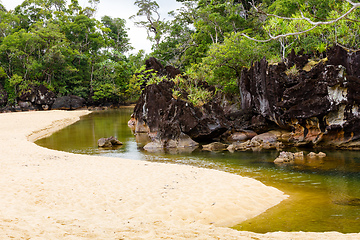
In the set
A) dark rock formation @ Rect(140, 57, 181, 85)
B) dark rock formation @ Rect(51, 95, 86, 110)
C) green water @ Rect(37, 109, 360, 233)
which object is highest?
dark rock formation @ Rect(140, 57, 181, 85)

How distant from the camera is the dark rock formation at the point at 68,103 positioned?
179ft

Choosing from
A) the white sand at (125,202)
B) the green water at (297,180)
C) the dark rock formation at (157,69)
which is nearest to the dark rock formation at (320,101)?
the green water at (297,180)

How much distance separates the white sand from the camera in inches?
202

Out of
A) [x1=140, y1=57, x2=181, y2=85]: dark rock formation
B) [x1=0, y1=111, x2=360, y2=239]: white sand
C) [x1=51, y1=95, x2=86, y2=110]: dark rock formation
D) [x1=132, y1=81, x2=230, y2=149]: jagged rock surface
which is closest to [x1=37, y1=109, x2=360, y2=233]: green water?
[x1=0, y1=111, x2=360, y2=239]: white sand

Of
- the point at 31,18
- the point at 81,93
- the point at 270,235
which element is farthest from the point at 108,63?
the point at 270,235

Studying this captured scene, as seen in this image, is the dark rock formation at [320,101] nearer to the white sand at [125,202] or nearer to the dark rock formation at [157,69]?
the white sand at [125,202]

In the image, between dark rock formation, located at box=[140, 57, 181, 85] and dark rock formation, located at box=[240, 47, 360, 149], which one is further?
dark rock formation, located at box=[140, 57, 181, 85]

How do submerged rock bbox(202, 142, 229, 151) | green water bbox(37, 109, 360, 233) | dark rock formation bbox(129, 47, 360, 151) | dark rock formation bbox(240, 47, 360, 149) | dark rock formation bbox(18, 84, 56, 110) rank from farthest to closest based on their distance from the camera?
1. dark rock formation bbox(18, 84, 56, 110)
2. submerged rock bbox(202, 142, 229, 151)
3. dark rock formation bbox(129, 47, 360, 151)
4. dark rock formation bbox(240, 47, 360, 149)
5. green water bbox(37, 109, 360, 233)

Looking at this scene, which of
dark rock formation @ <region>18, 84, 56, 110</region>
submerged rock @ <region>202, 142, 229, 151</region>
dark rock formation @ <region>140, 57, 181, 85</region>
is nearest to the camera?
submerged rock @ <region>202, 142, 229, 151</region>

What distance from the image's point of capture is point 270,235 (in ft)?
17.4

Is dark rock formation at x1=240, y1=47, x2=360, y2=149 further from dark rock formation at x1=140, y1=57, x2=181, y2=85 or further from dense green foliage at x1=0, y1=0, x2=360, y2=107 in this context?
dark rock formation at x1=140, y1=57, x2=181, y2=85

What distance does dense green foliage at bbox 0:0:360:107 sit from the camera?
86.9 feet

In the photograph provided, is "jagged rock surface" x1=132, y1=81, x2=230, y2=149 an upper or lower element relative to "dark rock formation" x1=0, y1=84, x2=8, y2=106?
lower

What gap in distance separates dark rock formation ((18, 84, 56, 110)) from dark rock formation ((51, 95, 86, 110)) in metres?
1.69
